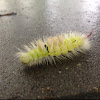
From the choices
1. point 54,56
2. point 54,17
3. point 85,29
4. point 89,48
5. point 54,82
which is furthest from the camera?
point 54,17

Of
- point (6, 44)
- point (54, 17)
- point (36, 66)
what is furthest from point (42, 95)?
point (54, 17)

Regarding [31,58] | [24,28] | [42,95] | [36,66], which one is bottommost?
[42,95]

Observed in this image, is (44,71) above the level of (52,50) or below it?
below

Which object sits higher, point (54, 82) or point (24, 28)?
point (24, 28)

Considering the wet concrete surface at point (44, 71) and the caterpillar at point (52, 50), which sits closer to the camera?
the wet concrete surface at point (44, 71)

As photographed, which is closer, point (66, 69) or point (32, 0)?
point (66, 69)

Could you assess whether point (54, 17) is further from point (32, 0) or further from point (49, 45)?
point (32, 0)

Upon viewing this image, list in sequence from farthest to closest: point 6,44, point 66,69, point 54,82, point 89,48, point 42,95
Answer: point 6,44 < point 89,48 < point 66,69 < point 54,82 < point 42,95

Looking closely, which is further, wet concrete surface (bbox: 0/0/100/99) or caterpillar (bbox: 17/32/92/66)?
caterpillar (bbox: 17/32/92/66)
